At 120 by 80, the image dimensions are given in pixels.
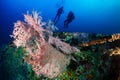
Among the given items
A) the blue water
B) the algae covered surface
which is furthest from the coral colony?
the blue water

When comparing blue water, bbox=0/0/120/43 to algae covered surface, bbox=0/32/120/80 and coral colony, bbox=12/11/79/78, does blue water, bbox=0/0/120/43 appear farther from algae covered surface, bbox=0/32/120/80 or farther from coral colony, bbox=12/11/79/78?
coral colony, bbox=12/11/79/78

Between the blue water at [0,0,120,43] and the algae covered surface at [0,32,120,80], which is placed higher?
the blue water at [0,0,120,43]

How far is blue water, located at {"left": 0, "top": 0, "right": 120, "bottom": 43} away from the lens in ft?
190

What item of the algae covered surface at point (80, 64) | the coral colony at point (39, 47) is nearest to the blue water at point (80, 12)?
the algae covered surface at point (80, 64)

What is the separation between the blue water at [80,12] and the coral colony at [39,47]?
158ft

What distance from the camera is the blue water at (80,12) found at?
190 feet

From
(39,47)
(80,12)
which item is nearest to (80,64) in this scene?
(39,47)

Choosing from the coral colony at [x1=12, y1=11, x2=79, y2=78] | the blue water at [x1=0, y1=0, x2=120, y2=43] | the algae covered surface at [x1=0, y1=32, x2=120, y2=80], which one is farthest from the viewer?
the blue water at [x1=0, y1=0, x2=120, y2=43]

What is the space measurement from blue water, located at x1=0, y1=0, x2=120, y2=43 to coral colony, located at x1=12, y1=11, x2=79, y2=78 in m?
48.1

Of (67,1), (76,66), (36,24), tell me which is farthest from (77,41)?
(67,1)

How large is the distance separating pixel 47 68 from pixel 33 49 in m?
0.61

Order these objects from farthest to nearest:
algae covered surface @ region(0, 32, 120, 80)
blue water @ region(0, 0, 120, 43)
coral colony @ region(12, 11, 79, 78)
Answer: blue water @ region(0, 0, 120, 43), coral colony @ region(12, 11, 79, 78), algae covered surface @ region(0, 32, 120, 80)

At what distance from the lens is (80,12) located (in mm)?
100062

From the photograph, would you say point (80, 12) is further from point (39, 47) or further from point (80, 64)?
point (39, 47)
